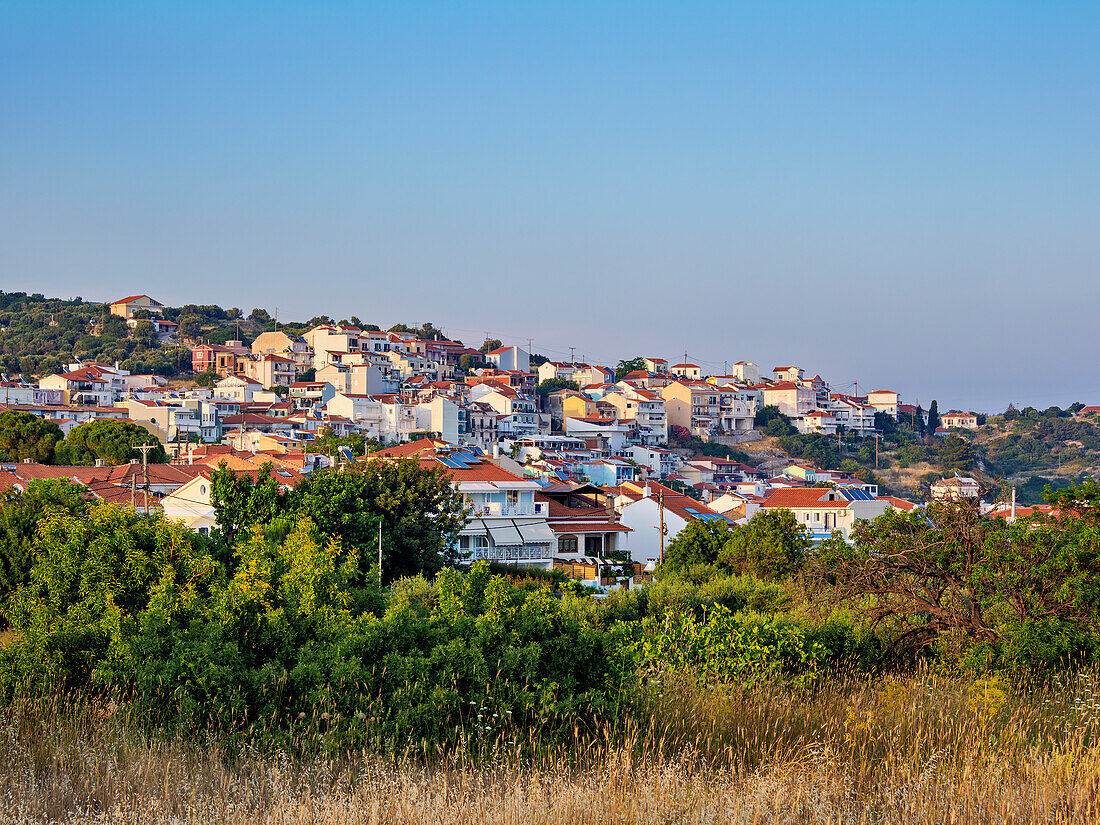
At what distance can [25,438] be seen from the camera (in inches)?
1805

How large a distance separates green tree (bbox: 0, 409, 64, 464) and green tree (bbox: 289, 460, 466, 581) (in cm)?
2234

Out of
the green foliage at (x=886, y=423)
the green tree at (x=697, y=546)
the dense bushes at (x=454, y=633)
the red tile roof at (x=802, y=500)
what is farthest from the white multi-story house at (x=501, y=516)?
the green foliage at (x=886, y=423)

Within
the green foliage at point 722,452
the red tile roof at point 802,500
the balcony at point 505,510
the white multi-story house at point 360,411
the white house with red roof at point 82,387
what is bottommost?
the balcony at point 505,510

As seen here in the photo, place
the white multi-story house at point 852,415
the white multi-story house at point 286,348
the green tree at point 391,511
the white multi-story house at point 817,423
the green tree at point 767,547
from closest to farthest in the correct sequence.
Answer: the green tree at point 767,547
the green tree at point 391,511
the white multi-story house at point 286,348
the white multi-story house at point 817,423
the white multi-story house at point 852,415

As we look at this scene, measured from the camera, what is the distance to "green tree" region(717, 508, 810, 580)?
22902mm

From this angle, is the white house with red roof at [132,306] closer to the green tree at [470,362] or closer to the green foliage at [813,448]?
the green tree at [470,362]

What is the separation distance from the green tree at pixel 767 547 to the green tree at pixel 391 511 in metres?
6.71

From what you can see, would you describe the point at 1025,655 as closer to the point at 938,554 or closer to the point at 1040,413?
the point at 938,554

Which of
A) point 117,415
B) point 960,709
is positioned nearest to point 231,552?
point 960,709

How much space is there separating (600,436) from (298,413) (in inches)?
924

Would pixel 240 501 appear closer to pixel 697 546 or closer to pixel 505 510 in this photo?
pixel 697 546

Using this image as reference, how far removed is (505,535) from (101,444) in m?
22.9

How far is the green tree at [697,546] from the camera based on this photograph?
25.6m

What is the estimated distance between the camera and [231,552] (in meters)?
16.6
